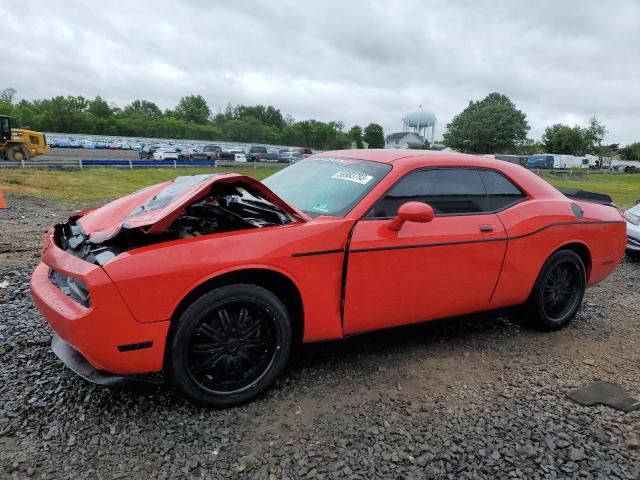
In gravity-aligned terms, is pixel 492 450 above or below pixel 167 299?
below

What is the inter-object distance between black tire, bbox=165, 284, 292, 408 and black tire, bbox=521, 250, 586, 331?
234 cm

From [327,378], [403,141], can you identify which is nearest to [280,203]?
[327,378]

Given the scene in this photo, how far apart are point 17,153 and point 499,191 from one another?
82.8 feet

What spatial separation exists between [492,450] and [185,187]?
235 cm

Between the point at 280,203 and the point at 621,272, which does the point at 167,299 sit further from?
the point at 621,272

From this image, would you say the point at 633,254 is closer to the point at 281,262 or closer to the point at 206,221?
the point at 281,262

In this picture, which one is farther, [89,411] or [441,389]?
[441,389]

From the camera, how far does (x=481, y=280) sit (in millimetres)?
3387

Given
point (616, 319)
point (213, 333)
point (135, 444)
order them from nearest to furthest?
point (135, 444) → point (213, 333) → point (616, 319)

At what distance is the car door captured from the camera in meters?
2.87

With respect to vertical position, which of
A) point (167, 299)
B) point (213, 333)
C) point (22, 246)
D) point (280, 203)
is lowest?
point (22, 246)

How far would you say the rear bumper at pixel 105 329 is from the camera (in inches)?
87.0

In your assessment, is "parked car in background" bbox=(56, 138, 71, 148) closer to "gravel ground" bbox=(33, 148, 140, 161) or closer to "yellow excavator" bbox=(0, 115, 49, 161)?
Result: "gravel ground" bbox=(33, 148, 140, 161)

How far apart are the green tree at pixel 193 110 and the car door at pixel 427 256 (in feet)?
334
